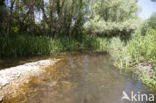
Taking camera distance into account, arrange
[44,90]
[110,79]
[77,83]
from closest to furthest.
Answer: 1. [44,90]
2. [77,83]
3. [110,79]

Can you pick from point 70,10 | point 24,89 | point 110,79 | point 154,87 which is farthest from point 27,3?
point 154,87

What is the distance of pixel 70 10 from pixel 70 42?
15.4 ft

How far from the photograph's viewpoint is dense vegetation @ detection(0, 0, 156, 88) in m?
4.61

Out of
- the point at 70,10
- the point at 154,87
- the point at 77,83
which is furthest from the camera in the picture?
the point at 70,10

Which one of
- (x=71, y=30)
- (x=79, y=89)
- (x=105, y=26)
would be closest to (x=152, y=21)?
(x=105, y=26)

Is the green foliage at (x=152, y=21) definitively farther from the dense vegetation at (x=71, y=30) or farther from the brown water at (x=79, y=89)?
the brown water at (x=79, y=89)

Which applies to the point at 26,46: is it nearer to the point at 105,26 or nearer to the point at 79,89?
the point at 79,89

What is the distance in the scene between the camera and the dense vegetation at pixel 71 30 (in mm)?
4609

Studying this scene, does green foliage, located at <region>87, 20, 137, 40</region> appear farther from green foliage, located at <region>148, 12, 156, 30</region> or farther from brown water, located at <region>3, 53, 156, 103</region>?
brown water, located at <region>3, 53, 156, 103</region>

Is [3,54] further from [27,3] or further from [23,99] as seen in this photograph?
[27,3]

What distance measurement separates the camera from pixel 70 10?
39.2 ft

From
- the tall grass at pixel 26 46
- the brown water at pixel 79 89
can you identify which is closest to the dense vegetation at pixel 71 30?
the tall grass at pixel 26 46

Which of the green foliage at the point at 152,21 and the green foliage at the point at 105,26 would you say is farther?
the green foliage at the point at 105,26

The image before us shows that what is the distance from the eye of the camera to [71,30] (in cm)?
1368
